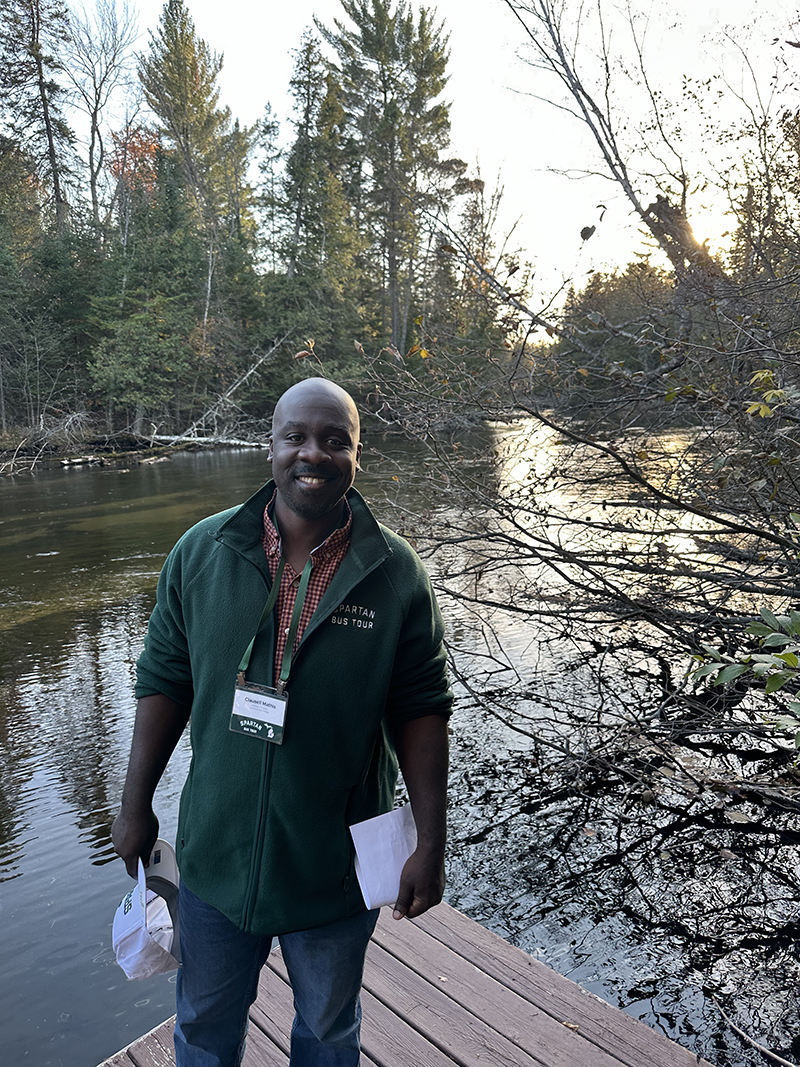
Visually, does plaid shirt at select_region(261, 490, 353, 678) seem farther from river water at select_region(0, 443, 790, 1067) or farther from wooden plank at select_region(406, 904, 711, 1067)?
river water at select_region(0, 443, 790, 1067)

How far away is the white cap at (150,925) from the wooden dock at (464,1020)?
738mm

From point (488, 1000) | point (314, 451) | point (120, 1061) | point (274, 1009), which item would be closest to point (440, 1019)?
point (488, 1000)

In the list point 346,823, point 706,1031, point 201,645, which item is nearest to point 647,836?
point 706,1031

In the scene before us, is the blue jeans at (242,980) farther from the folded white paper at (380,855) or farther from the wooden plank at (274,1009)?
the wooden plank at (274,1009)

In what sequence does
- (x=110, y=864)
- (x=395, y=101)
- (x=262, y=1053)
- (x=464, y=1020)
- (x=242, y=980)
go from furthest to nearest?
(x=395, y=101)
(x=110, y=864)
(x=464, y=1020)
(x=262, y=1053)
(x=242, y=980)

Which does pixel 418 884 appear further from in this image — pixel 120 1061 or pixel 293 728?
pixel 120 1061

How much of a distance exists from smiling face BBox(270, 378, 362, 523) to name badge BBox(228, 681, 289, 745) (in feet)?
1.31

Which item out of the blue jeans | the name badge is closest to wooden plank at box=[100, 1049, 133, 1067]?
the blue jeans

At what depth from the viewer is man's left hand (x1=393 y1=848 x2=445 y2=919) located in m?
1.69

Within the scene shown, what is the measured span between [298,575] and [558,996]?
1.76m

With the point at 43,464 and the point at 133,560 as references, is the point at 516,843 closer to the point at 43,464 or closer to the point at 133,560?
the point at 133,560

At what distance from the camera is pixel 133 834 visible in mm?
1779

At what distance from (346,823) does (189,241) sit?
102 feet

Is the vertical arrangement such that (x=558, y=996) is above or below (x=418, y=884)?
below
